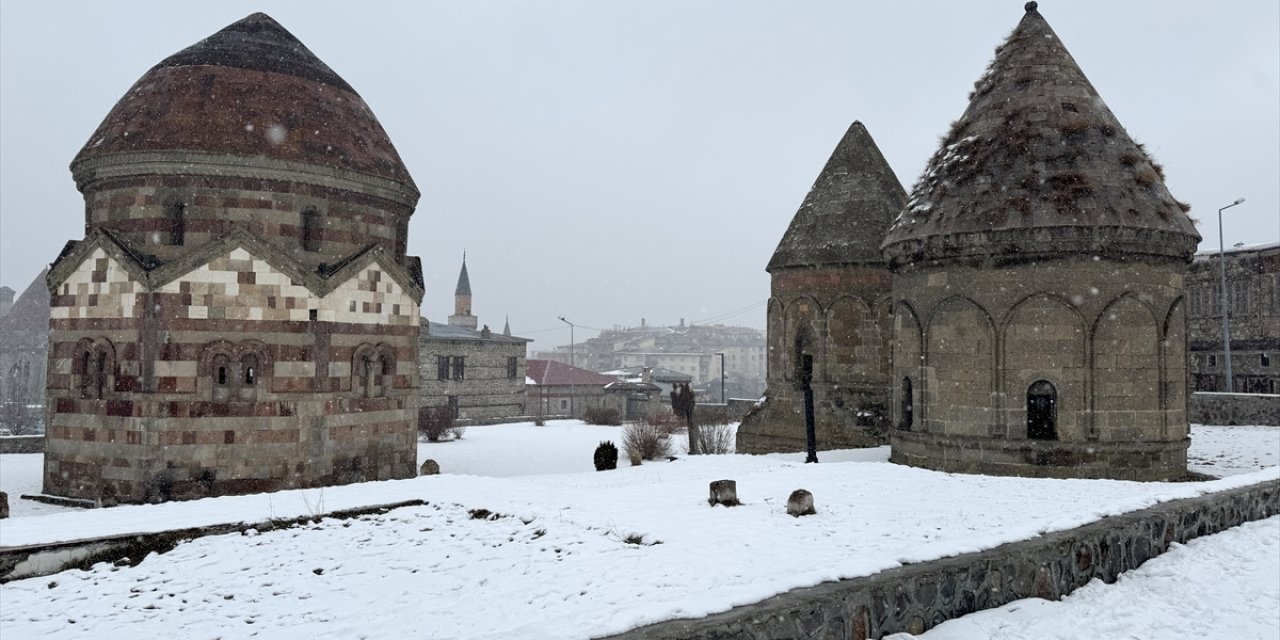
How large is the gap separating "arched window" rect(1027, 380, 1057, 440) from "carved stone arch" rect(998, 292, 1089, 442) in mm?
34

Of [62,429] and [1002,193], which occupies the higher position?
[1002,193]

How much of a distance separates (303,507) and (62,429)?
8.63 m

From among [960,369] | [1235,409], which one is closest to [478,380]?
[960,369]

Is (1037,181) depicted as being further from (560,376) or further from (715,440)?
(560,376)

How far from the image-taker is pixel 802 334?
72.4 feet

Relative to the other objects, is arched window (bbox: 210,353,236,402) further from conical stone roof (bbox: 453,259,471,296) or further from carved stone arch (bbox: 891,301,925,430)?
conical stone roof (bbox: 453,259,471,296)

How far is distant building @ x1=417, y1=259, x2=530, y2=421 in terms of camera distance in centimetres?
4241

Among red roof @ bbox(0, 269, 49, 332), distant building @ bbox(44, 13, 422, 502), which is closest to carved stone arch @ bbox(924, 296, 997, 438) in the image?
distant building @ bbox(44, 13, 422, 502)

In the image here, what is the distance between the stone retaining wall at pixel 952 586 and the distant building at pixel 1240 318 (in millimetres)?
28805

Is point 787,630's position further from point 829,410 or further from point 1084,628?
point 829,410

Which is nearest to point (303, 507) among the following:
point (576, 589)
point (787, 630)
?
point (576, 589)

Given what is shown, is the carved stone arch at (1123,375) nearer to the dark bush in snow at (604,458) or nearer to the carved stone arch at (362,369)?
the dark bush in snow at (604,458)

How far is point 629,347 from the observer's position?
140 meters

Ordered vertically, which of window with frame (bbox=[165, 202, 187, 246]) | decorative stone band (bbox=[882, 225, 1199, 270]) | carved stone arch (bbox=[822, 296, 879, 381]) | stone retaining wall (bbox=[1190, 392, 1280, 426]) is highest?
window with frame (bbox=[165, 202, 187, 246])
